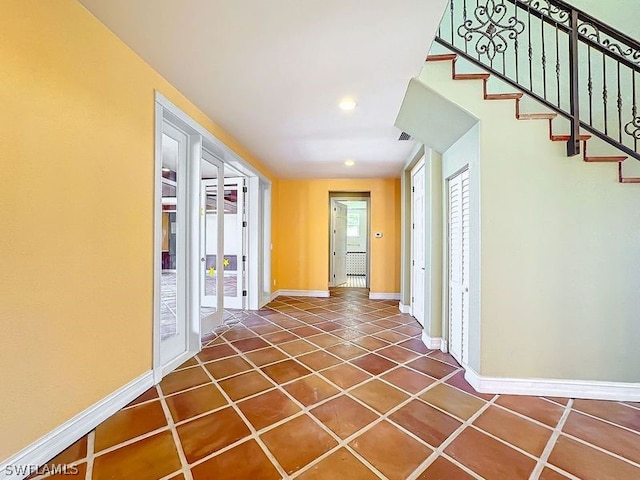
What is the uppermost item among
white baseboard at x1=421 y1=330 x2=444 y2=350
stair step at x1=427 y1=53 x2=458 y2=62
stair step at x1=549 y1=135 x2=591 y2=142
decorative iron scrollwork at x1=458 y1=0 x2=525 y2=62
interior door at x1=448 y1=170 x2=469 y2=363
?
decorative iron scrollwork at x1=458 y1=0 x2=525 y2=62

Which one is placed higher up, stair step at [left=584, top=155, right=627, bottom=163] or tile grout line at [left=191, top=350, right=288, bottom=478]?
stair step at [left=584, top=155, right=627, bottom=163]

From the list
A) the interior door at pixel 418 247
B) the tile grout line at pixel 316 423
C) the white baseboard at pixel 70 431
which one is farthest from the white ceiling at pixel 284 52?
the tile grout line at pixel 316 423

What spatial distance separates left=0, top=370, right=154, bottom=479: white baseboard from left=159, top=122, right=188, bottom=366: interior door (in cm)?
50

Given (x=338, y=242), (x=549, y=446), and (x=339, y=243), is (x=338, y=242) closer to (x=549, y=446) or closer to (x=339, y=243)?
(x=339, y=243)

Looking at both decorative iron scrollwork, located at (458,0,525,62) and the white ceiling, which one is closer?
the white ceiling

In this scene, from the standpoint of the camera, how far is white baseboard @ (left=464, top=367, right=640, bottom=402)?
2.16 meters

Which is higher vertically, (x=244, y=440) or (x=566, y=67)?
(x=566, y=67)

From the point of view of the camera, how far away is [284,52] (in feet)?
6.72

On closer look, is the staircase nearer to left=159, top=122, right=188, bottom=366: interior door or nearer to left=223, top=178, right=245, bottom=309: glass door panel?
left=159, top=122, right=188, bottom=366: interior door

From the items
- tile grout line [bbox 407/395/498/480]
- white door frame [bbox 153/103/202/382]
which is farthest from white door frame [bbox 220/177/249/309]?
tile grout line [bbox 407/395/498/480]

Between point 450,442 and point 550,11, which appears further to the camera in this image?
point 550,11

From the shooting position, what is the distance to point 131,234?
210cm

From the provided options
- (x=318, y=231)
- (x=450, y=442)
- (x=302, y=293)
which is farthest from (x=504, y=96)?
(x=302, y=293)

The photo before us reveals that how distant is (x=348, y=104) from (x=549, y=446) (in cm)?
287
